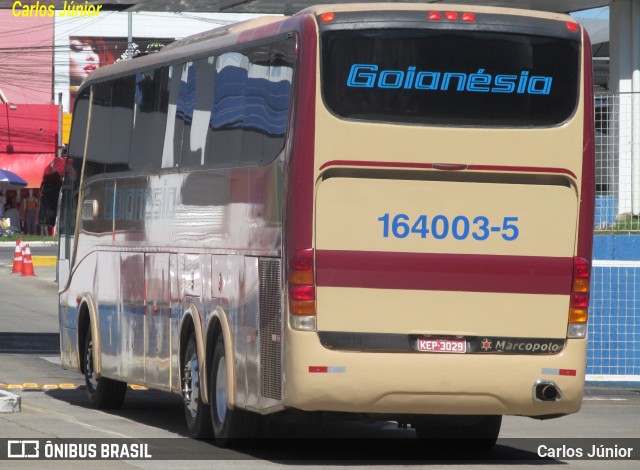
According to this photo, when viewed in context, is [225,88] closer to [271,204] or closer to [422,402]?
[271,204]

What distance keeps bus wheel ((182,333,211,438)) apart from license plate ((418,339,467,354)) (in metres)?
2.47

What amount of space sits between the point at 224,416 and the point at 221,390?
249 millimetres

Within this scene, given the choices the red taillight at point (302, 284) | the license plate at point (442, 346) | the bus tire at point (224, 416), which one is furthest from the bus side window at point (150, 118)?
the license plate at point (442, 346)

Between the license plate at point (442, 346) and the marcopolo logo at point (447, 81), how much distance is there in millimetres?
1859

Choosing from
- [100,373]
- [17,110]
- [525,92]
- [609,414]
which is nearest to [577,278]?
[525,92]

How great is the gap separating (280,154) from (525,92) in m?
1.90

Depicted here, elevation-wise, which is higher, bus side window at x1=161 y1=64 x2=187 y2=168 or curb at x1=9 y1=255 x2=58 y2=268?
bus side window at x1=161 y1=64 x2=187 y2=168

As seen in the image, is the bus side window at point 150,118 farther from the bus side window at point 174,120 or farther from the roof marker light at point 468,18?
the roof marker light at point 468,18

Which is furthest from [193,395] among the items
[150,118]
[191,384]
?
[150,118]

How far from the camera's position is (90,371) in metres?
16.7

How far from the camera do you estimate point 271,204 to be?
11539mm

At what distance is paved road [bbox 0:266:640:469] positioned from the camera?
1177 centimetres

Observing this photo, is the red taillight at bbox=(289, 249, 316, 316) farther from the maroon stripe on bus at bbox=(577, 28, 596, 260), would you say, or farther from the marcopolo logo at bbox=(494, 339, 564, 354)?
the maroon stripe on bus at bbox=(577, 28, 596, 260)

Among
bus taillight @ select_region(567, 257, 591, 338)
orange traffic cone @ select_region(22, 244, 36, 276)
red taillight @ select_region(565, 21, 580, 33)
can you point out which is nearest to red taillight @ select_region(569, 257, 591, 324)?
bus taillight @ select_region(567, 257, 591, 338)
